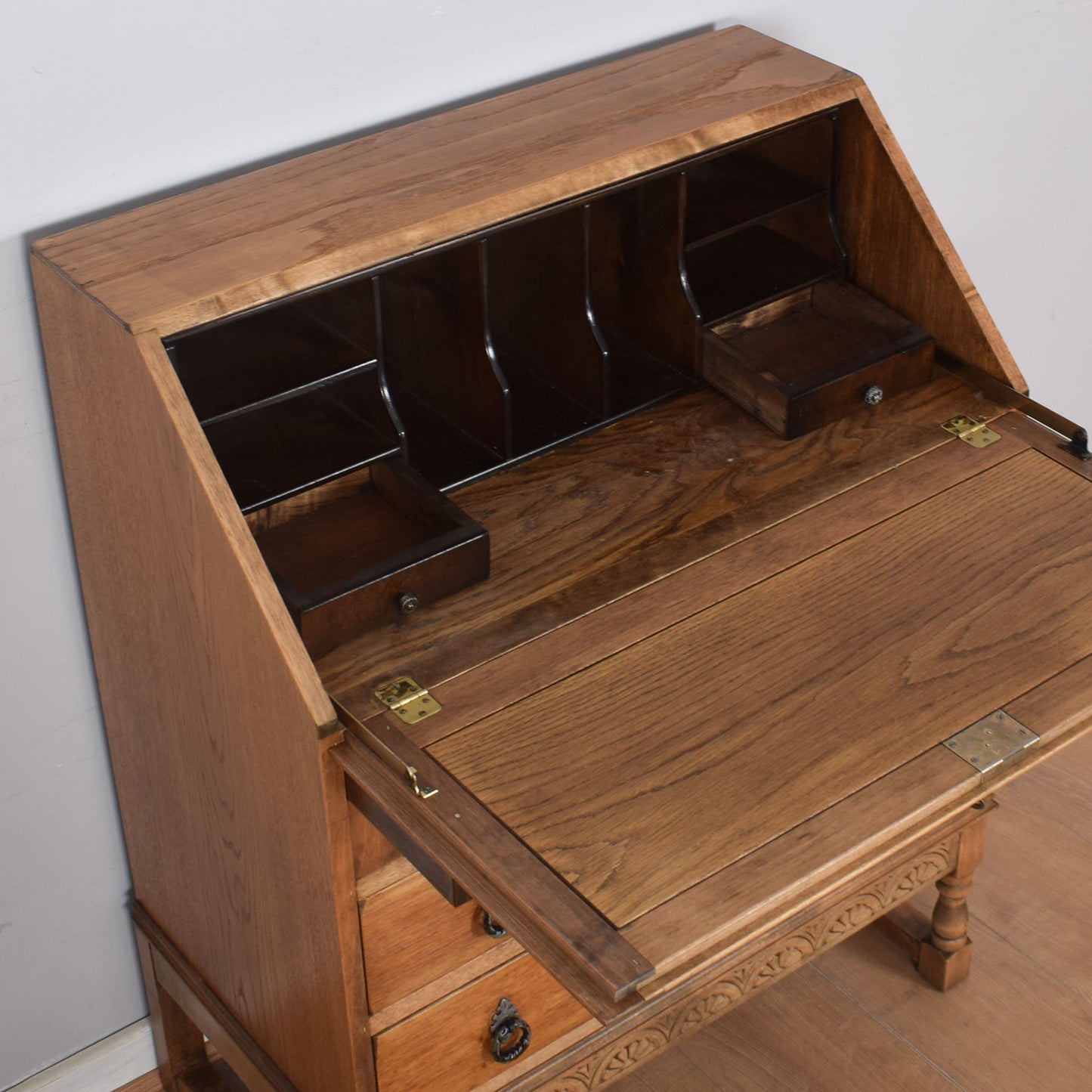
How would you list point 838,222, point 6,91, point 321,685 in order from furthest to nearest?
point 838,222 → point 6,91 → point 321,685

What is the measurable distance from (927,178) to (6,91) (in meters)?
1.53

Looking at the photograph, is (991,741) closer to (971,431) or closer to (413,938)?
(971,431)

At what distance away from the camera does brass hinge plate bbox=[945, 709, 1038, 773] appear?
1367 millimetres

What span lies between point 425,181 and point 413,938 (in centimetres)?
84

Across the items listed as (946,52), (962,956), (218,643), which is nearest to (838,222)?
(946,52)

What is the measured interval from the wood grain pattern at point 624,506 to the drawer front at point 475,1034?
1.61 feet

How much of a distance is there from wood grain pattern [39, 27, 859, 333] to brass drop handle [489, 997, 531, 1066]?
93 cm

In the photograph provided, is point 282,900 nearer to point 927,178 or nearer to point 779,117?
point 779,117

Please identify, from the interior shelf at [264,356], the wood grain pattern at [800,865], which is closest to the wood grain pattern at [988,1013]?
the wood grain pattern at [800,865]

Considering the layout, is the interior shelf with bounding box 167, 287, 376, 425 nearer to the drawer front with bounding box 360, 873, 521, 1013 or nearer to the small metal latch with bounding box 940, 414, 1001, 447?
the drawer front with bounding box 360, 873, 521, 1013

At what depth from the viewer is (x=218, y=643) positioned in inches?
59.8

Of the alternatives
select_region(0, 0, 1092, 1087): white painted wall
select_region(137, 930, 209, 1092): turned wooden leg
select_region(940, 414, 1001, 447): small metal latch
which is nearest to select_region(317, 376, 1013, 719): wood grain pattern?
select_region(940, 414, 1001, 447): small metal latch

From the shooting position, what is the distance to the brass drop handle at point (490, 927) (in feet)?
5.75

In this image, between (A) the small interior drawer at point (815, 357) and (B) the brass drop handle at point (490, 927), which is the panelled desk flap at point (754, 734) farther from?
(B) the brass drop handle at point (490, 927)
